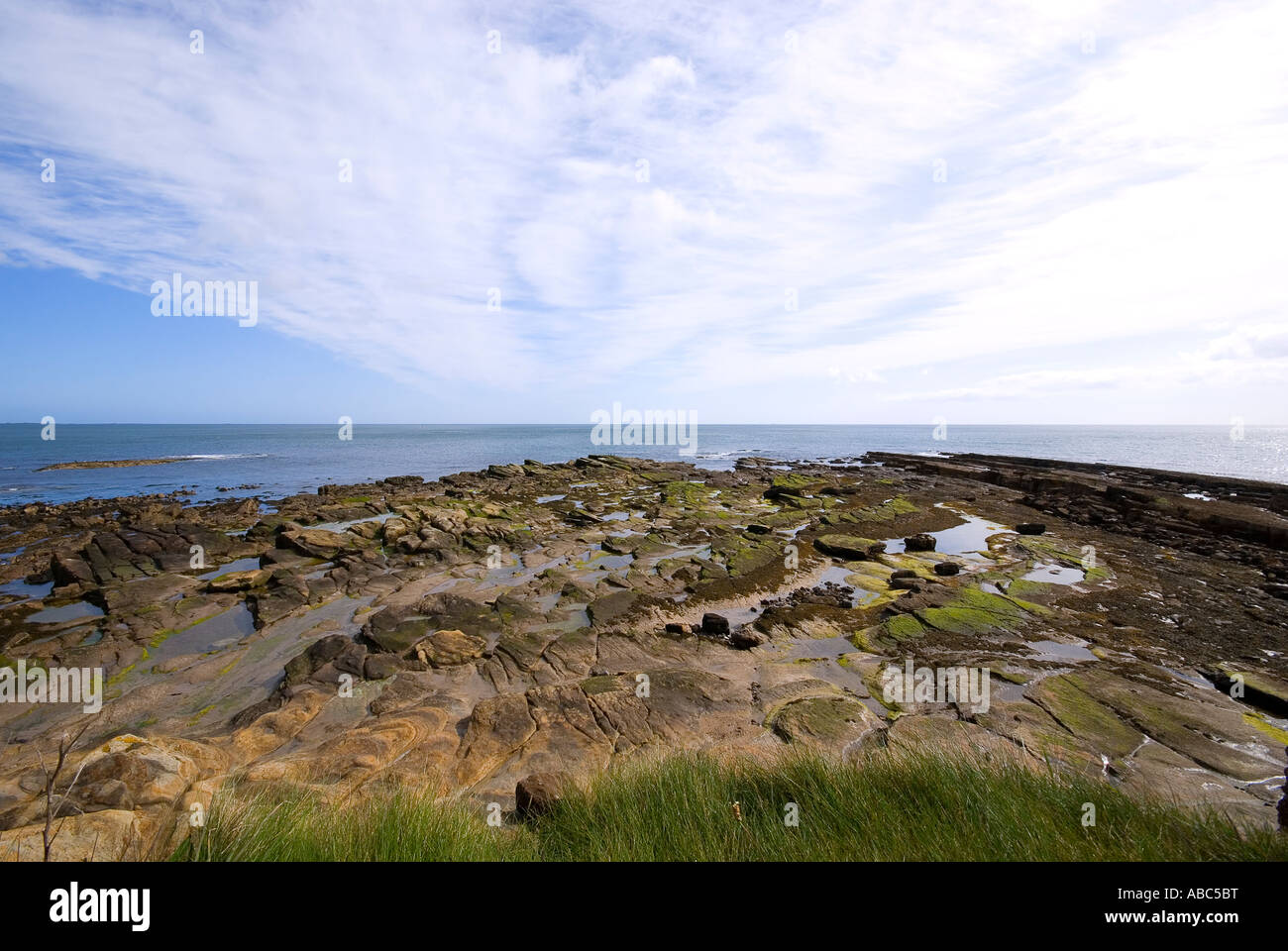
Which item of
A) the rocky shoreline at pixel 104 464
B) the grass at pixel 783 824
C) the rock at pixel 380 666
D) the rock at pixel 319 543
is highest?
the rocky shoreline at pixel 104 464

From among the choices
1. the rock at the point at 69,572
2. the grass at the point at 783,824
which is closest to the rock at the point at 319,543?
the rock at the point at 69,572

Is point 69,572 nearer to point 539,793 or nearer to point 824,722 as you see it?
point 539,793

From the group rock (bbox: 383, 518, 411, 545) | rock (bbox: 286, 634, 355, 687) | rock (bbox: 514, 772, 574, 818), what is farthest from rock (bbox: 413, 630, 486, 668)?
rock (bbox: 383, 518, 411, 545)

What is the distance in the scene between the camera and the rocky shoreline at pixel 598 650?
7.07 meters

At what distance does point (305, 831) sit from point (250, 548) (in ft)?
66.9

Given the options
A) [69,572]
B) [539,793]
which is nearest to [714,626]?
[539,793]

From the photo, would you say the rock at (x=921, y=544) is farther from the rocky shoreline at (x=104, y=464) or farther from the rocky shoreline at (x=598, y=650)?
the rocky shoreline at (x=104, y=464)

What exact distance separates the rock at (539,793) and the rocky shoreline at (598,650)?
124 mm

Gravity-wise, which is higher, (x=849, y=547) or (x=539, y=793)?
(x=849, y=547)

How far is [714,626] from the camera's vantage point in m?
12.4

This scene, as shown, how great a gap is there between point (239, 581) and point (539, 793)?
14597 millimetres
